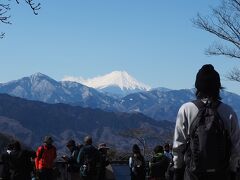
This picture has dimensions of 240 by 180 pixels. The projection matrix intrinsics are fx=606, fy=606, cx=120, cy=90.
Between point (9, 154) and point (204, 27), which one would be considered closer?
point (9, 154)

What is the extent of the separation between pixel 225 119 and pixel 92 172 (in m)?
8.16

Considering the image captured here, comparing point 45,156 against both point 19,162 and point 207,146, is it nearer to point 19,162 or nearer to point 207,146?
point 19,162

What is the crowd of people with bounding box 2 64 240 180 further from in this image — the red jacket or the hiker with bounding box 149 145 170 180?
the hiker with bounding box 149 145 170 180

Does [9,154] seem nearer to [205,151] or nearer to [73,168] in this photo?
[73,168]

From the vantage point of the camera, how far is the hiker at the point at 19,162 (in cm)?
1295

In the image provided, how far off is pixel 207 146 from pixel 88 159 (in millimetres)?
8099

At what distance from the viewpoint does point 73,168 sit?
577 inches

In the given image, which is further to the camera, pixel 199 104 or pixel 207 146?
pixel 199 104

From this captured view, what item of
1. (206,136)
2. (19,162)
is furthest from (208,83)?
(19,162)

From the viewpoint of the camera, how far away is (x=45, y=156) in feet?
45.8

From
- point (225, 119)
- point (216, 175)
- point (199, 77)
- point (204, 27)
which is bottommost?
point (216, 175)

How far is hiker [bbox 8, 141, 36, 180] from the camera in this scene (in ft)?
42.5

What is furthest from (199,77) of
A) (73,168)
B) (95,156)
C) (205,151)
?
(73,168)

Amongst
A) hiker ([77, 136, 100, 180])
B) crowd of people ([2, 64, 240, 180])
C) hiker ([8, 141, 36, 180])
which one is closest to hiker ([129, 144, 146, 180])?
hiker ([77, 136, 100, 180])
